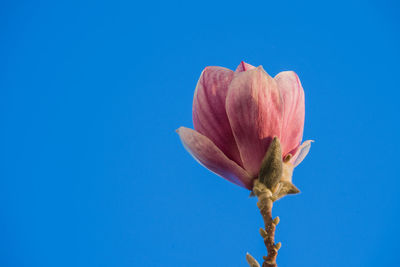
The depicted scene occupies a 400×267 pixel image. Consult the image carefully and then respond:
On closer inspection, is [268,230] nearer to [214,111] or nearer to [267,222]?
[267,222]

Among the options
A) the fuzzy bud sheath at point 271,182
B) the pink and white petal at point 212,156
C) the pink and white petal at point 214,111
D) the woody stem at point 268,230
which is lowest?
the woody stem at point 268,230

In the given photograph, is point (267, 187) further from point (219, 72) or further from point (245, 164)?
point (219, 72)

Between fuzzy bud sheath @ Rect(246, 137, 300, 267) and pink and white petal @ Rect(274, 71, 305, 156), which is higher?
pink and white petal @ Rect(274, 71, 305, 156)

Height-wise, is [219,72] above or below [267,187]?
above

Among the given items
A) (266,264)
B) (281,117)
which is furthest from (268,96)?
(266,264)

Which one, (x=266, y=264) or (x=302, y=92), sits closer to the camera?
(x=266, y=264)
